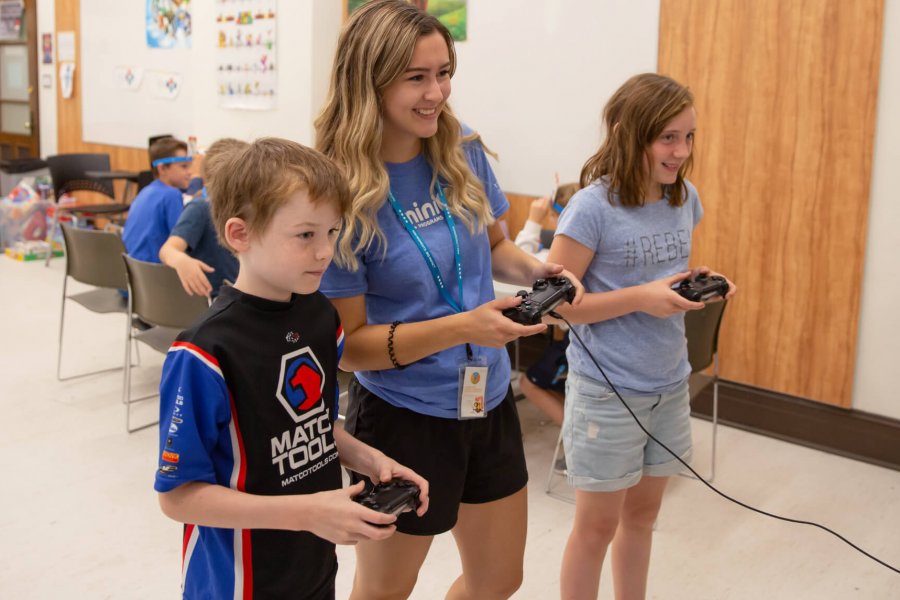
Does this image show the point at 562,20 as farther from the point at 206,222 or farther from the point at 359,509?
the point at 359,509

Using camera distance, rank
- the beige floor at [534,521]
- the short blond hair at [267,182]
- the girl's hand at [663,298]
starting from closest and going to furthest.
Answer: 1. the short blond hair at [267,182]
2. the girl's hand at [663,298]
3. the beige floor at [534,521]

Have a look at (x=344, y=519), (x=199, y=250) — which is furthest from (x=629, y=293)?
(x=199, y=250)

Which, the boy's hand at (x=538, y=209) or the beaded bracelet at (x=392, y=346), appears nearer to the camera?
the beaded bracelet at (x=392, y=346)

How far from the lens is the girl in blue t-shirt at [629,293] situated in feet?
6.31

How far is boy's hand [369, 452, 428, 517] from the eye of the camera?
131 cm

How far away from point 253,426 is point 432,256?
47cm

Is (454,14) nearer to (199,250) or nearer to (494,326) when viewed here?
(199,250)

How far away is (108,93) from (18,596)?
19.4 ft

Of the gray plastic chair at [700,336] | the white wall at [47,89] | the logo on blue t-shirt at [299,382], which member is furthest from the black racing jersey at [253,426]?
the white wall at [47,89]

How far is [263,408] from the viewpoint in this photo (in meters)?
1.28

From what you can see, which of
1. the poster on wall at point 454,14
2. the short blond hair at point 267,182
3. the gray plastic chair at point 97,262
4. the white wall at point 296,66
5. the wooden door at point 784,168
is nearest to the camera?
the short blond hair at point 267,182

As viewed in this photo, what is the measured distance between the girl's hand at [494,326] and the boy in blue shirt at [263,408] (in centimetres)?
24

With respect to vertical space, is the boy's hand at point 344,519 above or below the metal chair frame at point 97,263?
above

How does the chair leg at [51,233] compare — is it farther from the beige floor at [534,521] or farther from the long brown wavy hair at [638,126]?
the long brown wavy hair at [638,126]
